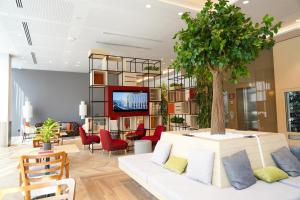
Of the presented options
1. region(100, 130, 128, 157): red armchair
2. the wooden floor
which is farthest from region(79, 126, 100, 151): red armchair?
region(100, 130, 128, 157): red armchair

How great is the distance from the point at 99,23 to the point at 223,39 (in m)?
3.60

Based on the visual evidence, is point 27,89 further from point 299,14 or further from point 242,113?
point 299,14

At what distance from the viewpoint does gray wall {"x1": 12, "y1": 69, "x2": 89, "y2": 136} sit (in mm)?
10391

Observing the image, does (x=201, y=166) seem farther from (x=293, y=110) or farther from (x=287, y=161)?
(x=293, y=110)

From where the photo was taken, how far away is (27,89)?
10555mm

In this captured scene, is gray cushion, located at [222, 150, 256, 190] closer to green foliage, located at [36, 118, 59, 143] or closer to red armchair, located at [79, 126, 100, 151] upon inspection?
green foliage, located at [36, 118, 59, 143]

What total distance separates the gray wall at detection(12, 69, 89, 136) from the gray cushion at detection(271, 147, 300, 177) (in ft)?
34.5

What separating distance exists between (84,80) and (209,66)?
1023 cm

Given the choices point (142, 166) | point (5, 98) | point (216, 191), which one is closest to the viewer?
point (216, 191)

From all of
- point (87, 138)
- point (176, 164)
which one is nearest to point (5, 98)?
point (87, 138)

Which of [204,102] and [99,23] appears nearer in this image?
[99,23]

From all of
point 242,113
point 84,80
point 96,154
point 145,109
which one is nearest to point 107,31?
point 145,109

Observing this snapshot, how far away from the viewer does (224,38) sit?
2.41 meters

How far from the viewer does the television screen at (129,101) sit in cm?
666
